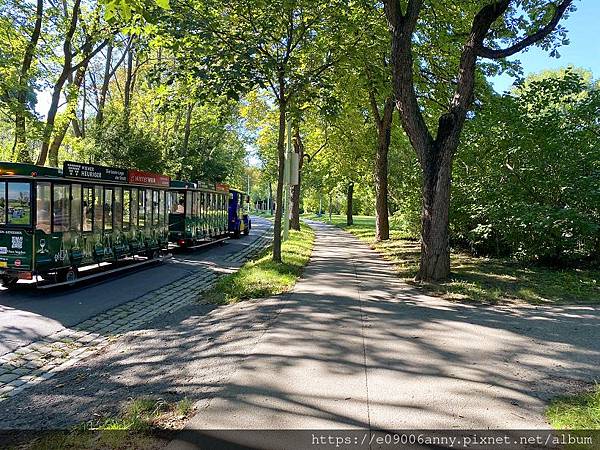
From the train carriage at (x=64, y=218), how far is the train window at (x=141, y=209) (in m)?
0.29

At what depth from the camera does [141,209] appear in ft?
57.9

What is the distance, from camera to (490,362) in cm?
600

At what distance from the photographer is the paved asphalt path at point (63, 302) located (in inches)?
345

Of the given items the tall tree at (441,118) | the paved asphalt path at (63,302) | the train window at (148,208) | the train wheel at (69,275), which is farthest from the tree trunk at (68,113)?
the tall tree at (441,118)

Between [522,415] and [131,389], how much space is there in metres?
3.98

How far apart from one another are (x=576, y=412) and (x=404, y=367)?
184 cm

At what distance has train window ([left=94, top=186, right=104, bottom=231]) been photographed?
1449 centimetres

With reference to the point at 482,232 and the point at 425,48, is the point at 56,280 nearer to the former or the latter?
the point at 482,232

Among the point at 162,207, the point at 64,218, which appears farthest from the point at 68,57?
the point at 64,218

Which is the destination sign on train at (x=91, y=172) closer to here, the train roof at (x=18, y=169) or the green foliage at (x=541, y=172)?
the train roof at (x=18, y=169)

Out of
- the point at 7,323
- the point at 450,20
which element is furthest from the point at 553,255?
the point at 7,323

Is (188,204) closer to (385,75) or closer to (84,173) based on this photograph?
(84,173)

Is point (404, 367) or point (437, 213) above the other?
point (437, 213)

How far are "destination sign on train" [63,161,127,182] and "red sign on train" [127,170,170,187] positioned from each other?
0.48 metres
